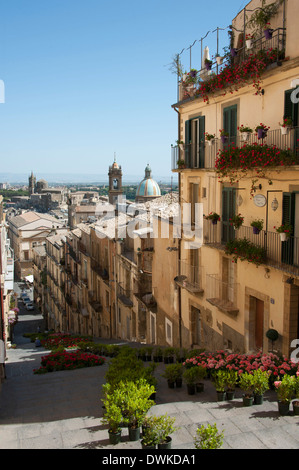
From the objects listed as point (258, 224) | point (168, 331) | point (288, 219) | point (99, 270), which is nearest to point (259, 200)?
point (258, 224)

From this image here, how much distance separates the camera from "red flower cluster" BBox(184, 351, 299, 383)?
40.6ft

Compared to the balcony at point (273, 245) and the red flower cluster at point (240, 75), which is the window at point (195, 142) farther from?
the balcony at point (273, 245)

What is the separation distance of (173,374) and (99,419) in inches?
117

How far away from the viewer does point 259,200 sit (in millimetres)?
15109

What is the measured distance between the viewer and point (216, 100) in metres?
18.0

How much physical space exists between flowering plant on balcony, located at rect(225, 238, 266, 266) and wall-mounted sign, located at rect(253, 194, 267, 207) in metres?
1.31

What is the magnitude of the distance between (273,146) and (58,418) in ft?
32.7

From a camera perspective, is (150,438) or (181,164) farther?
(181,164)

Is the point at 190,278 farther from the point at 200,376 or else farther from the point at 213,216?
the point at 200,376

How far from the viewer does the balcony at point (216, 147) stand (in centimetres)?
1318

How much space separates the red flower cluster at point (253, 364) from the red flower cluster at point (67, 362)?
6916 millimetres

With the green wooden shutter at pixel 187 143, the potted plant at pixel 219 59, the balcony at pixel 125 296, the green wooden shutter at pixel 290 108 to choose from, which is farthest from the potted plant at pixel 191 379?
the balcony at pixel 125 296

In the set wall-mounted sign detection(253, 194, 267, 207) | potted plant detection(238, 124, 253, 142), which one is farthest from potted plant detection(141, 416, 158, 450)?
potted plant detection(238, 124, 253, 142)
